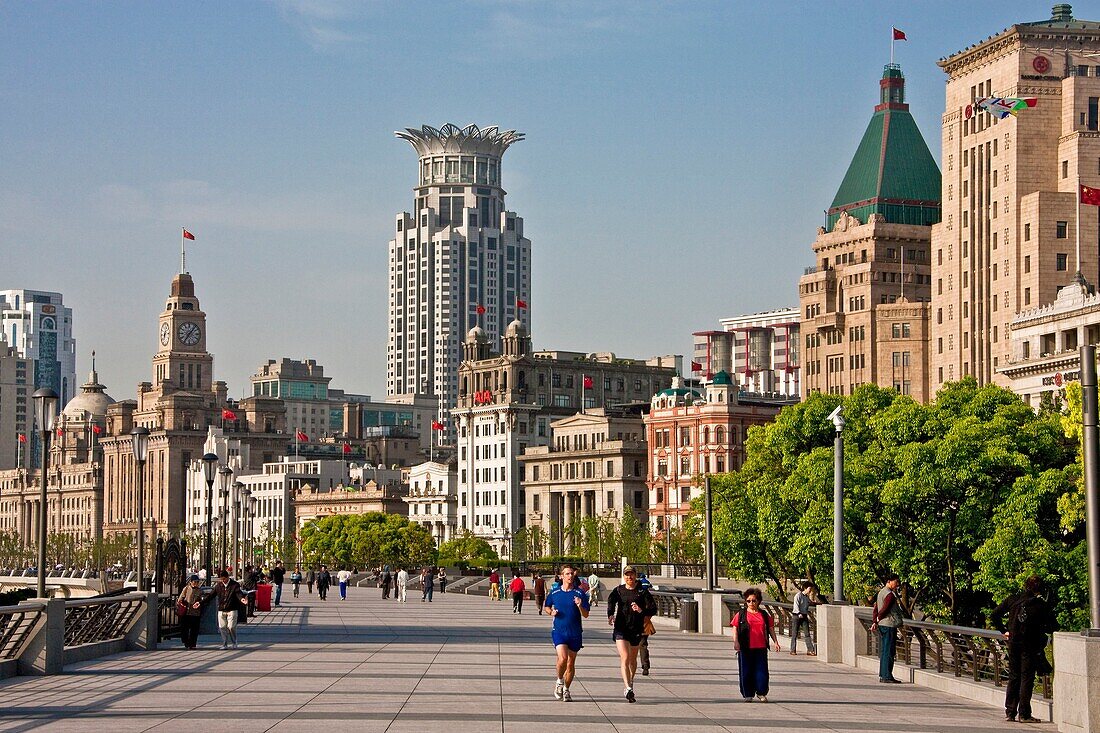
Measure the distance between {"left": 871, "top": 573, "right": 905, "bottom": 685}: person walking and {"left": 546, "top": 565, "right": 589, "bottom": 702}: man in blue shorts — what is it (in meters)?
7.46

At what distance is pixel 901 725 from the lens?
2661cm

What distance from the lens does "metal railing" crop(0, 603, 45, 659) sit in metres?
34.0

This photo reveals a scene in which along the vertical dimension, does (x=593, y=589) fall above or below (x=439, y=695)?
below

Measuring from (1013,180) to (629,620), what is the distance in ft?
359

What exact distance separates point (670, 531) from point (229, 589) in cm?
10169

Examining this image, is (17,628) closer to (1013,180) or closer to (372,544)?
(1013,180)

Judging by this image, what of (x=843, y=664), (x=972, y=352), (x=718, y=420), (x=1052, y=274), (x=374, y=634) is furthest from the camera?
(x=718, y=420)

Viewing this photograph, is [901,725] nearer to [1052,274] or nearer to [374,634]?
[374,634]

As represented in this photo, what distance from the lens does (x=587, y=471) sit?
180500mm

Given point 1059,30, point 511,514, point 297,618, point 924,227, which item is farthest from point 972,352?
point 297,618

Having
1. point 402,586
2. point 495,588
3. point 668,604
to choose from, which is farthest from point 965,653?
point 495,588

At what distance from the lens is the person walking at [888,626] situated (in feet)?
112

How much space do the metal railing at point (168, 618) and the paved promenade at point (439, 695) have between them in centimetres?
89

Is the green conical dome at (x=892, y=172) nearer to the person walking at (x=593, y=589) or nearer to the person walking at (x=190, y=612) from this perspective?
the person walking at (x=593, y=589)
